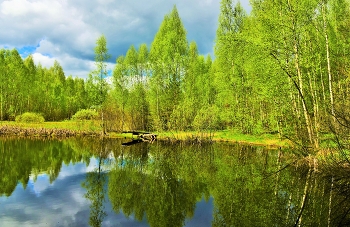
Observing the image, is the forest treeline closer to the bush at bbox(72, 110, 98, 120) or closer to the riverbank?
the riverbank

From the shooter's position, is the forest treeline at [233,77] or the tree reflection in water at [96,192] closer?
the tree reflection in water at [96,192]

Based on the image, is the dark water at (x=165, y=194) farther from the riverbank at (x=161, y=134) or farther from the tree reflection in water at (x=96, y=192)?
the riverbank at (x=161, y=134)

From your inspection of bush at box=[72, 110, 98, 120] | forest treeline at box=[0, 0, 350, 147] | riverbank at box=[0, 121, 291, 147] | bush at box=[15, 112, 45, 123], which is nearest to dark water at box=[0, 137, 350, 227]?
forest treeline at box=[0, 0, 350, 147]

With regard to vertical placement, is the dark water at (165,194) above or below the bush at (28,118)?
below

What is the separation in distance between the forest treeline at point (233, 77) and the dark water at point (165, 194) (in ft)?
14.1

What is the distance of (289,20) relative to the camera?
1845cm

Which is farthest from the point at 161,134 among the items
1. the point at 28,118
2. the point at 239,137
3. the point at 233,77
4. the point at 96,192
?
the point at 28,118

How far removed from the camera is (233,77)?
3519 cm

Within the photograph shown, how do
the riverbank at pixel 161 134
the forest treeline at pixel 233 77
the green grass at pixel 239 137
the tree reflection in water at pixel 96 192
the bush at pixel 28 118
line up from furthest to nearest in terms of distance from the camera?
the bush at pixel 28 118, the riverbank at pixel 161 134, the green grass at pixel 239 137, the forest treeline at pixel 233 77, the tree reflection in water at pixel 96 192

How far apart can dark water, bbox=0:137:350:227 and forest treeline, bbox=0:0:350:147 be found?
14.1ft

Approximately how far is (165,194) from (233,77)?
25.5 metres

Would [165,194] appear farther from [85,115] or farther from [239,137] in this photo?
[85,115]

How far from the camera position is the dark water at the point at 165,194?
9.67 metres

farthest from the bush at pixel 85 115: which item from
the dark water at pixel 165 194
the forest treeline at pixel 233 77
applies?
the dark water at pixel 165 194
